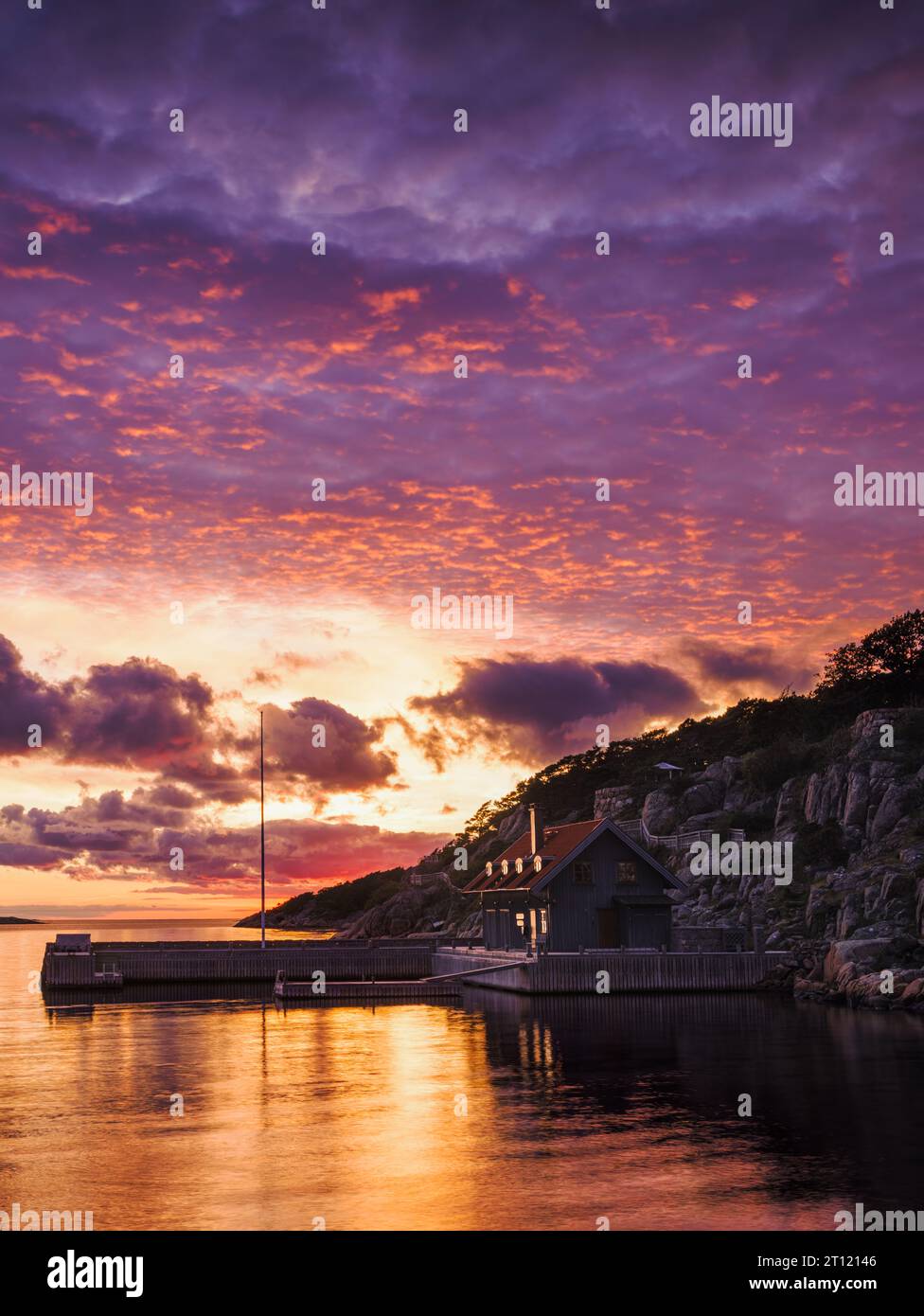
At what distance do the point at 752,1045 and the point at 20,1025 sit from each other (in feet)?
127

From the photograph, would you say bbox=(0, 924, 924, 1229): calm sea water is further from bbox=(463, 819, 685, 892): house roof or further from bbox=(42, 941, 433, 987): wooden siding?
bbox=(42, 941, 433, 987): wooden siding

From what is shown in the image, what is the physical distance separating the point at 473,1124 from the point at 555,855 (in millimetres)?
48405

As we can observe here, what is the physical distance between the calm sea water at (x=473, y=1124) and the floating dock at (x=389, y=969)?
13.0 meters

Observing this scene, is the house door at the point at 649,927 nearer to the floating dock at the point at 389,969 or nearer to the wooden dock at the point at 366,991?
the floating dock at the point at 389,969

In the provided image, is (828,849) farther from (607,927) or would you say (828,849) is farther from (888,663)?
(888,663)

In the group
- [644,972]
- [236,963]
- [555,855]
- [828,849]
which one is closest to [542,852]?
[555,855]

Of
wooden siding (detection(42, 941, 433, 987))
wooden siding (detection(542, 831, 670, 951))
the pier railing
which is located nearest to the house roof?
wooden siding (detection(542, 831, 670, 951))

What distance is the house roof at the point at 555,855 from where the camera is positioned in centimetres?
7562

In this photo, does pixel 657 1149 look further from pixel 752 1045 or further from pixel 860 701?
pixel 860 701

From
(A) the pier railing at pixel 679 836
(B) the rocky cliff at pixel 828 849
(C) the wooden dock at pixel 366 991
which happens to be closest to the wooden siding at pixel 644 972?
(B) the rocky cliff at pixel 828 849

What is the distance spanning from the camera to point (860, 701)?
132750 millimetres

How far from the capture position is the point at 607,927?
252ft

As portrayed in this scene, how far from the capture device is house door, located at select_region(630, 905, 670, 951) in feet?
251

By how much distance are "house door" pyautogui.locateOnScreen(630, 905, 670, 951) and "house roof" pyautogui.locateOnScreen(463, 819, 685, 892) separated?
2.16m
